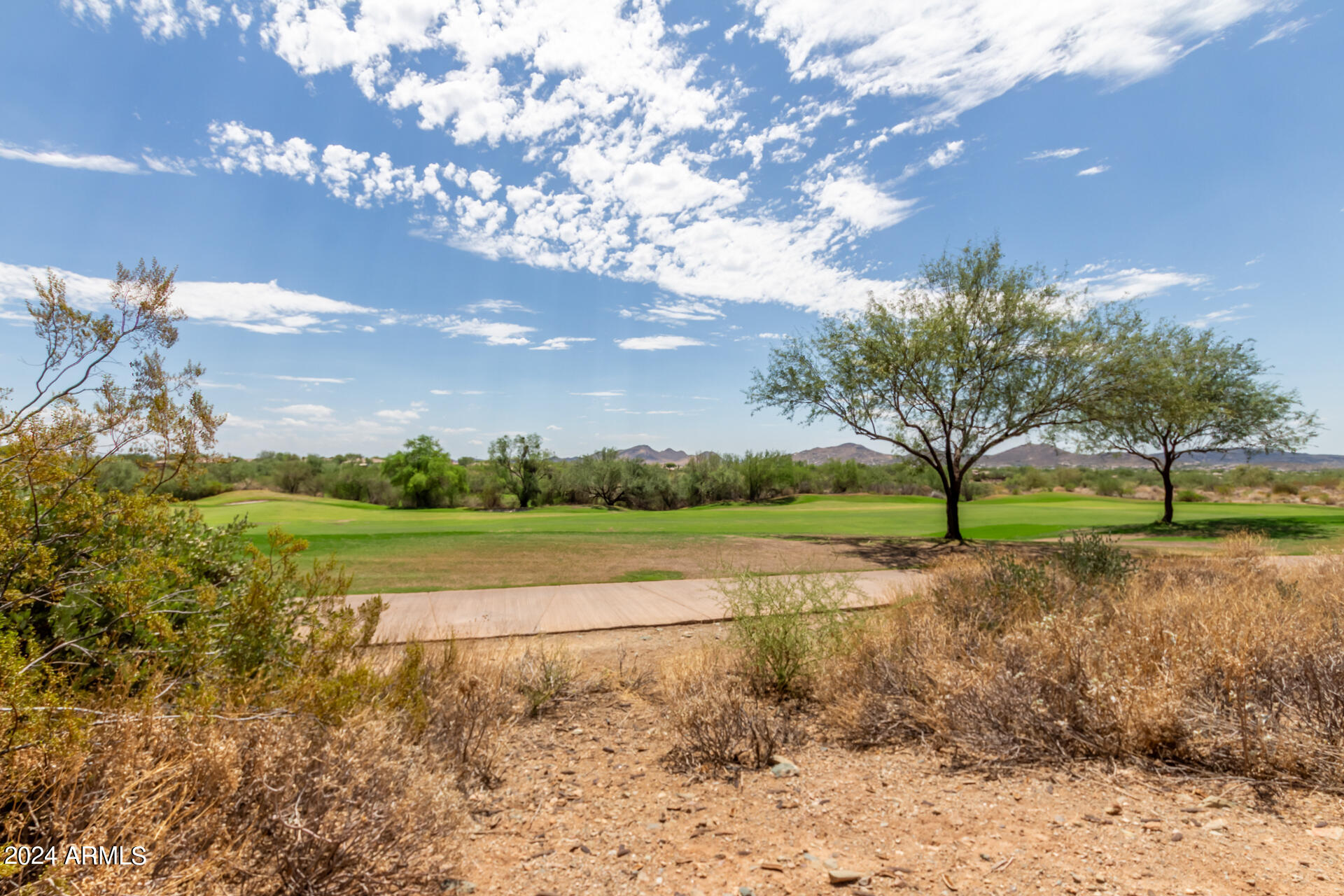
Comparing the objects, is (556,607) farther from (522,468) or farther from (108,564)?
(522,468)

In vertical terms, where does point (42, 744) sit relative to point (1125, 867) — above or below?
above

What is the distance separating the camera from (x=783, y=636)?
20.0 ft

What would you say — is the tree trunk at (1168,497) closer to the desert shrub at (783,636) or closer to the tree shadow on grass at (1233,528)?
the tree shadow on grass at (1233,528)

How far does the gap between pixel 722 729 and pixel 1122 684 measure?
9.20 ft

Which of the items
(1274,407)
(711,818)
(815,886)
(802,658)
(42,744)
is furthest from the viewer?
(1274,407)

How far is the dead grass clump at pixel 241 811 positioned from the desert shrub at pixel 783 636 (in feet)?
11.1

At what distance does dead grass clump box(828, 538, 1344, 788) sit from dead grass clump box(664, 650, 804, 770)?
55 cm

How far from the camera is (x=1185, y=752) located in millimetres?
4023

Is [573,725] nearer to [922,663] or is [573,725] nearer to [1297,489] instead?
[922,663]

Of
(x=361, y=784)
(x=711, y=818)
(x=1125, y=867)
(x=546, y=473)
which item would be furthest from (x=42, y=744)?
(x=546, y=473)

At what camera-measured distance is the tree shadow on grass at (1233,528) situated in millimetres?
20250

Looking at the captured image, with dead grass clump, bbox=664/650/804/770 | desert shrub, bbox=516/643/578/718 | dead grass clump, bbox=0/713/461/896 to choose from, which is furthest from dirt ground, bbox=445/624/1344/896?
A: desert shrub, bbox=516/643/578/718

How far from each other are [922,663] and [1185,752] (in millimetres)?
1758

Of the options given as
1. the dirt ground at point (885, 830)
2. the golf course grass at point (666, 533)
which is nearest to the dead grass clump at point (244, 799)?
the dirt ground at point (885, 830)
